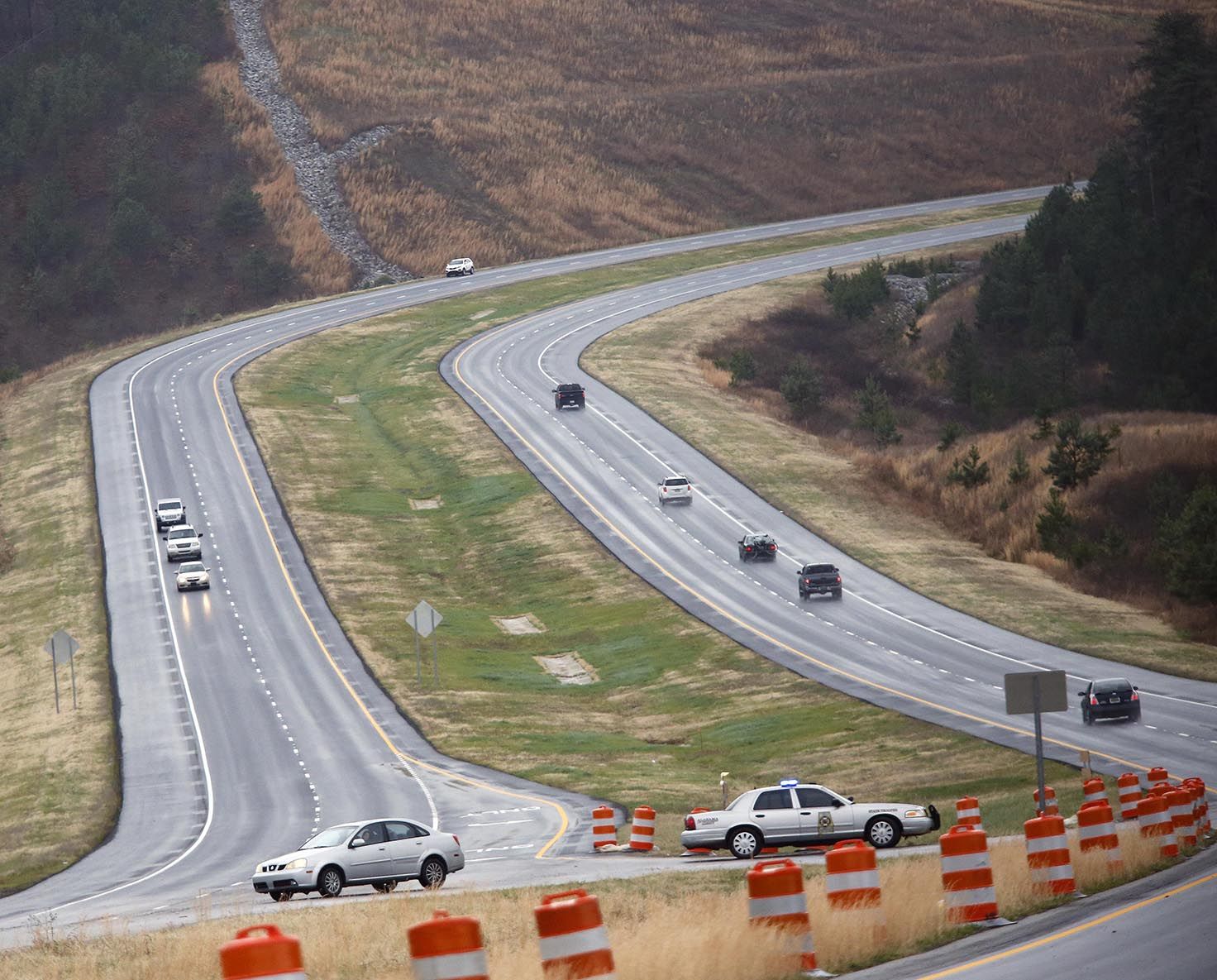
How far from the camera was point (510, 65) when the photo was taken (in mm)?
170500

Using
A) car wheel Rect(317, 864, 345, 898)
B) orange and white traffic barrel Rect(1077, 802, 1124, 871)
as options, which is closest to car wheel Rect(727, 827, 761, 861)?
car wheel Rect(317, 864, 345, 898)

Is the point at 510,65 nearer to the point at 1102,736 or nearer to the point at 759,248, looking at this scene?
the point at 759,248

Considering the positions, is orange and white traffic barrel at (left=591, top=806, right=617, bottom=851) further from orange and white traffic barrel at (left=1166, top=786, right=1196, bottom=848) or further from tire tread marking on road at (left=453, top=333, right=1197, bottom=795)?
tire tread marking on road at (left=453, top=333, right=1197, bottom=795)

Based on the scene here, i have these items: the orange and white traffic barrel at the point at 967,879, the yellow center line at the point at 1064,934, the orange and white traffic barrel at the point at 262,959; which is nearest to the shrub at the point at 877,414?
the yellow center line at the point at 1064,934

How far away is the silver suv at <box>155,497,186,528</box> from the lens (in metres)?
76.6

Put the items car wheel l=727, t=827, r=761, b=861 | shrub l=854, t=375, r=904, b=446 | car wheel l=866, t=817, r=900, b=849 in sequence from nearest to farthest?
1. car wheel l=727, t=827, r=761, b=861
2. car wheel l=866, t=817, r=900, b=849
3. shrub l=854, t=375, r=904, b=446

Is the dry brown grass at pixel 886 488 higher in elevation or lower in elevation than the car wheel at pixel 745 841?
higher

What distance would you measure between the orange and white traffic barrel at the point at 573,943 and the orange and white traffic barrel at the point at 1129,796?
18393 mm

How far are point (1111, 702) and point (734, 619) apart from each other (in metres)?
20.0

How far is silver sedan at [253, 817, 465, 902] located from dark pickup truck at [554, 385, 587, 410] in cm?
6944

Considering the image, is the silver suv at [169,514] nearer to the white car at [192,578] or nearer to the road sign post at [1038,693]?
the white car at [192,578]

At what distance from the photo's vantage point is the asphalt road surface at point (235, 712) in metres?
32.5

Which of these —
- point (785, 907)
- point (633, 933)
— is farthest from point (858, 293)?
point (785, 907)

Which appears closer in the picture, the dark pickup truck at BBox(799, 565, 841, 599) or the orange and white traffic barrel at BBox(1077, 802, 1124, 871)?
the orange and white traffic barrel at BBox(1077, 802, 1124, 871)
